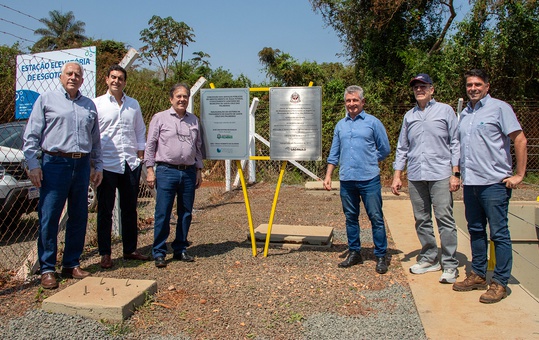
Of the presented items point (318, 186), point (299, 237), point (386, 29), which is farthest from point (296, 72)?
point (299, 237)

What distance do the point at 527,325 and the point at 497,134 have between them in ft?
5.03

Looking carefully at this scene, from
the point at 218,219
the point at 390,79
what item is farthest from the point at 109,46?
the point at 218,219

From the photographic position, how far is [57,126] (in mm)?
4484

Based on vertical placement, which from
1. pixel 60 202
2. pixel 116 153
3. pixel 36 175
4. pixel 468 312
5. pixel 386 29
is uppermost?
pixel 386 29

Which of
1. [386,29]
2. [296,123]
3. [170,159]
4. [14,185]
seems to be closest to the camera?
[170,159]

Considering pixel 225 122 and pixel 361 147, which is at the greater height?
pixel 225 122

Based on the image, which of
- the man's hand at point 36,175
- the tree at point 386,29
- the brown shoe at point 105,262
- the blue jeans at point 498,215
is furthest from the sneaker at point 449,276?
the tree at point 386,29

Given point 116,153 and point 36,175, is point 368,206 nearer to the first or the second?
point 116,153

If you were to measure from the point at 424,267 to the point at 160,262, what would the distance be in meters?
2.68

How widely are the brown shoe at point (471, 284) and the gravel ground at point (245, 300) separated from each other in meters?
0.44

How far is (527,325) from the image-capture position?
3.70 meters

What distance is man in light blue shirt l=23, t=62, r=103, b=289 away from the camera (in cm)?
443

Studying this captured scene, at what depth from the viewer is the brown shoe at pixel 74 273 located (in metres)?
4.79

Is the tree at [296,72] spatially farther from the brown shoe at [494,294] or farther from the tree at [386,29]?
the brown shoe at [494,294]
